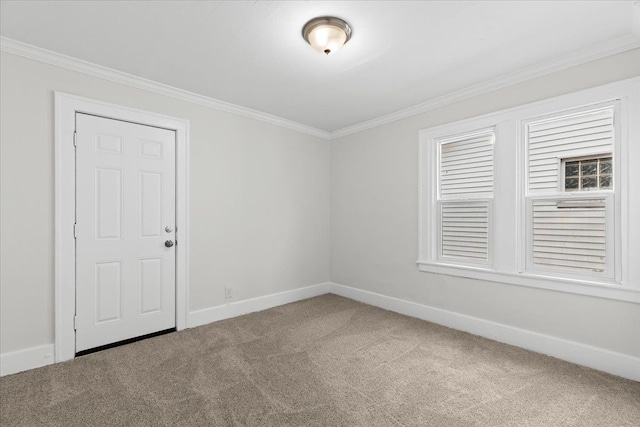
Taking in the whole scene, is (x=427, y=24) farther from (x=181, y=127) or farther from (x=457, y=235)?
(x=181, y=127)

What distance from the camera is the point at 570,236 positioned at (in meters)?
2.59

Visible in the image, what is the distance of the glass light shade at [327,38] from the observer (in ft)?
6.83

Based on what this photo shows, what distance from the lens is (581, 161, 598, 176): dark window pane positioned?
2493mm

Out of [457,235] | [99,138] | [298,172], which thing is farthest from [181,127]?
[457,235]

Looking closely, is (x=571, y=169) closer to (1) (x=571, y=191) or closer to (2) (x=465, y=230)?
(1) (x=571, y=191)

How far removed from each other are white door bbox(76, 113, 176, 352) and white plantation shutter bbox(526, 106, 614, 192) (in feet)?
11.4

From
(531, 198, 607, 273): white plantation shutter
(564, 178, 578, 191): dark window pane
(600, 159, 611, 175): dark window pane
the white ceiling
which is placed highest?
the white ceiling

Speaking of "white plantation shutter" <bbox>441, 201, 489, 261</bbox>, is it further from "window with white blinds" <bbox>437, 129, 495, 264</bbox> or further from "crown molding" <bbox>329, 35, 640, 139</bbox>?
"crown molding" <bbox>329, 35, 640, 139</bbox>

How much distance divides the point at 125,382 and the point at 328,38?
2.82 meters

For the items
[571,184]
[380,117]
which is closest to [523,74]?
[571,184]

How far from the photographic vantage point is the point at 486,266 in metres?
3.09

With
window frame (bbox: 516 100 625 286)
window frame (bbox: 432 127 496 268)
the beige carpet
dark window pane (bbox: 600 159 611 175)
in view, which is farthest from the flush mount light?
the beige carpet

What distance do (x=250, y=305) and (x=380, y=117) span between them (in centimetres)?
287

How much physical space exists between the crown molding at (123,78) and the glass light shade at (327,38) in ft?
5.55
